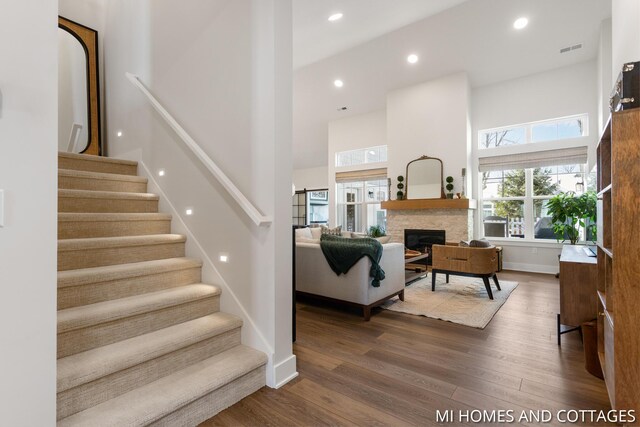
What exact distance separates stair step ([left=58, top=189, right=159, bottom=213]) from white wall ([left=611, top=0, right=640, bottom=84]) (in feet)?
12.2

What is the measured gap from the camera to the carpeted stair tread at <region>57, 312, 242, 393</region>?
1.43 metres

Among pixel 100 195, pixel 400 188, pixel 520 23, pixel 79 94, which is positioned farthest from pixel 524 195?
pixel 79 94

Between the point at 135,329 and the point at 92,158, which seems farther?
the point at 92,158

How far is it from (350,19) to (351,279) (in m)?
4.25

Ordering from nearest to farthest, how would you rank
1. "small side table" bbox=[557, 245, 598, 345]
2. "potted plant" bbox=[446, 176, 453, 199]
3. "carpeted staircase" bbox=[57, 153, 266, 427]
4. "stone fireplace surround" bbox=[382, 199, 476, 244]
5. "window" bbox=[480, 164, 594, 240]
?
"carpeted staircase" bbox=[57, 153, 266, 427], "small side table" bbox=[557, 245, 598, 345], "window" bbox=[480, 164, 594, 240], "stone fireplace surround" bbox=[382, 199, 476, 244], "potted plant" bbox=[446, 176, 453, 199]

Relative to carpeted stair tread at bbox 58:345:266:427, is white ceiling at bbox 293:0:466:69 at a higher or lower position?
higher

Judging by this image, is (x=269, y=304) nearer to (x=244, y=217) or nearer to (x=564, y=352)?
(x=244, y=217)

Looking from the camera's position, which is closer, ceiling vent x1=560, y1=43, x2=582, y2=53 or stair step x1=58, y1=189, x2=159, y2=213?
stair step x1=58, y1=189, x2=159, y2=213

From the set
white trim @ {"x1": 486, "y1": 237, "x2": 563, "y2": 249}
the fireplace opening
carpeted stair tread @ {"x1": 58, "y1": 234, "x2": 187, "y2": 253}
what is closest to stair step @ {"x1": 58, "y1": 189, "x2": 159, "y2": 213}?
carpeted stair tread @ {"x1": 58, "y1": 234, "x2": 187, "y2": 253}

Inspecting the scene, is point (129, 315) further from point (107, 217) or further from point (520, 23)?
point (520, 23)

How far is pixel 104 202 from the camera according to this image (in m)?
2.62

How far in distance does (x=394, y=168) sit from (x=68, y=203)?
20.3 feet

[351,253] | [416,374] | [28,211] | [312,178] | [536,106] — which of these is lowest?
[416,374]

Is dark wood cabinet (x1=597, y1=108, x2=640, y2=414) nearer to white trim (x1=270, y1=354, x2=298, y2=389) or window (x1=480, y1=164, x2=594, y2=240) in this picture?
white trim (x1=270, y1=354, x2=298, y2=389)
